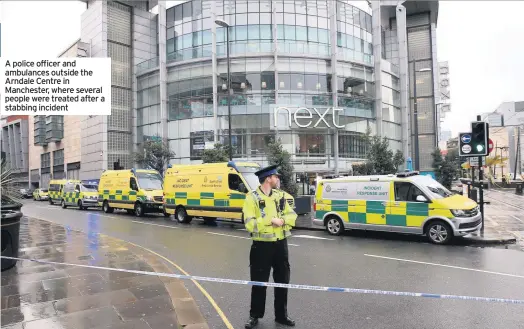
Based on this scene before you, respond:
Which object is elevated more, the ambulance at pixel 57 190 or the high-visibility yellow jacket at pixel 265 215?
the high-visibility yellow jacket at pixel 265 215

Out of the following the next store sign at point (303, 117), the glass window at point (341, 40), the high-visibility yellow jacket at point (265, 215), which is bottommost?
the high-visibility yellow jacket at point (265, 215)

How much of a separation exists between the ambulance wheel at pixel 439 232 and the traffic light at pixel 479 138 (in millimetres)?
2947

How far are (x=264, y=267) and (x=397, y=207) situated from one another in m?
7.37

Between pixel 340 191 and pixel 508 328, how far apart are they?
7549 millimetres

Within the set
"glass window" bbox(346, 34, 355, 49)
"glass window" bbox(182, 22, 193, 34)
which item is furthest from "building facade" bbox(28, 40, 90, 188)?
"glass window" bbox(346, 34, 355, 49)

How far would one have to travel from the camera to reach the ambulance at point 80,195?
2469cm

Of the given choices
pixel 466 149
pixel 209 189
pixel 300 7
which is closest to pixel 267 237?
pixel 466 149

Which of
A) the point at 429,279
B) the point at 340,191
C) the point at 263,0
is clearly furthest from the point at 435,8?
the point at 429,279

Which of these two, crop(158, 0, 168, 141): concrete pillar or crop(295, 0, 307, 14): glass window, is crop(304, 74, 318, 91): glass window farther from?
crop(158, 0, 168, 141): concrete pillar

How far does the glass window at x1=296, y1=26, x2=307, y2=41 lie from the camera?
121 feet

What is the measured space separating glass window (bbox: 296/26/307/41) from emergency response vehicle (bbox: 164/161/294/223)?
2480 centimetres

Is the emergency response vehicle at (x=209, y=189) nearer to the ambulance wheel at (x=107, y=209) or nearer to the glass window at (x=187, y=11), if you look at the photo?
the ambulance wheel at (x=107, y=209)

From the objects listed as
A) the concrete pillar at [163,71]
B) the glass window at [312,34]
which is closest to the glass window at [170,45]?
the concrete pillar at [163,71]

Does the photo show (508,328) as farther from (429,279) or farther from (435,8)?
(435,8)
